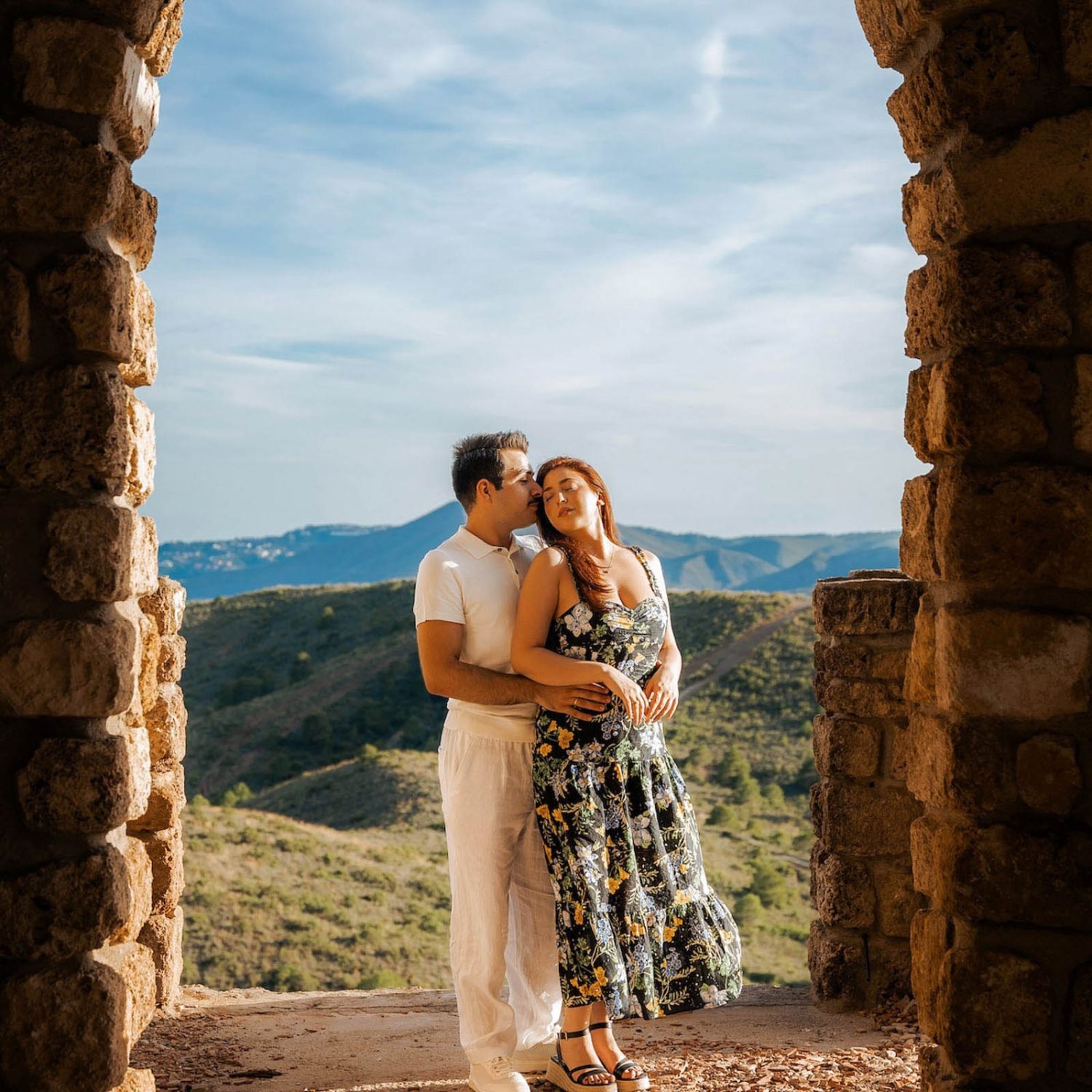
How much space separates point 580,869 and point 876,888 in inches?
82.4

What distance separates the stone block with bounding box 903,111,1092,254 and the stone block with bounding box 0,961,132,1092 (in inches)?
108

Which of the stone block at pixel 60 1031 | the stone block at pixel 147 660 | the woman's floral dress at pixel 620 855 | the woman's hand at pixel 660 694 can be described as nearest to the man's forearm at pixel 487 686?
the woman's floral dress at pixel 620 855

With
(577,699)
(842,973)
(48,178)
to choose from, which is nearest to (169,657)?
(577,699)

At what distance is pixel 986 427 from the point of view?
2918 mm

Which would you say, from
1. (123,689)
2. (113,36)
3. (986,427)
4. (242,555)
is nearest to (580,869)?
(123,689)

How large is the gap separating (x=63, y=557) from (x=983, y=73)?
247cm

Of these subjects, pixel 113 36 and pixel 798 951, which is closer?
pixel 113 36

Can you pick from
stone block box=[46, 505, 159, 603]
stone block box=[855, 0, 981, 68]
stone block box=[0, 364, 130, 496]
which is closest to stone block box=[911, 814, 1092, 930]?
stone block box=[855, 0, 981, 68]

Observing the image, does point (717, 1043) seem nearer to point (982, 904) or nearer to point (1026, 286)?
point (982, 904)

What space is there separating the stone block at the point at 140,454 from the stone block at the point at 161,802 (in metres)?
2.41

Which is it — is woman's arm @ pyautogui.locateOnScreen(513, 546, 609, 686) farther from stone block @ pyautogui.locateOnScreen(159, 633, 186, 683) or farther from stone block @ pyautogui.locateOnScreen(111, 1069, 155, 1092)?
stone block @ pyautogui.locateOnScreen(159, 633, 186, 683)

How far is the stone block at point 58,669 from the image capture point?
2.82 m

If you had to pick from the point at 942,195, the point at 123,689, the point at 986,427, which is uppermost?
the point at 942,195

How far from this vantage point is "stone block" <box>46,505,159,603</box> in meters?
2.84
